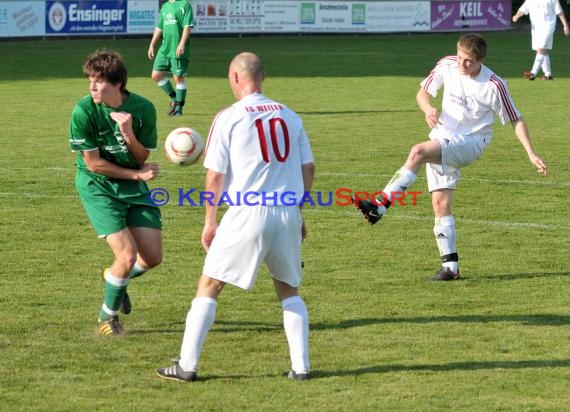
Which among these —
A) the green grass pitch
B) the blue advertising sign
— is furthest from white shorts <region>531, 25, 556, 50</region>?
the blue advertising sign

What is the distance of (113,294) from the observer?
26.8ft

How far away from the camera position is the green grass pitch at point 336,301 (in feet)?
22.9

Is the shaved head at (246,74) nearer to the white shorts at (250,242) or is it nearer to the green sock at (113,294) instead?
the white shorts at (250,242)

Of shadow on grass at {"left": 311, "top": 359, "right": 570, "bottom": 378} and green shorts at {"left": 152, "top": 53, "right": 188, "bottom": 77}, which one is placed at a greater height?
green shorts at {"left": 152, "top": 53, "right": 188, "bottom": 77}

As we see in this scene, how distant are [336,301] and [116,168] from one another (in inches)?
89.2

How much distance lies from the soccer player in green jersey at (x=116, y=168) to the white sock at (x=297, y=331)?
4.52 feet

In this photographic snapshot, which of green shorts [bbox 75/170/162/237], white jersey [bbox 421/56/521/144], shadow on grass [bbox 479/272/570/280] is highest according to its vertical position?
white jersey [bbox 421/56/521/144]

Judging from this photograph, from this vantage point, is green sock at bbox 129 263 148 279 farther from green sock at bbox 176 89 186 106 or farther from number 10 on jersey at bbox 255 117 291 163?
green sock at bbox 176 89 186 106

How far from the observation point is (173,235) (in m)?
11.9

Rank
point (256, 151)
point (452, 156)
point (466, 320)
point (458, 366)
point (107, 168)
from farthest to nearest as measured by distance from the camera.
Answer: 1. point (452, 156)
2. point (466, 320)
3. point (107, 168)
4. point (458, 366)
5. point (256, 151)

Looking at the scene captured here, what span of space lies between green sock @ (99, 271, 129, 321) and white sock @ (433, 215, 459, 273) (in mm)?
3133

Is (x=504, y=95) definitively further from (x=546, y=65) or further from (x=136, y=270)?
(x=546, y=65)

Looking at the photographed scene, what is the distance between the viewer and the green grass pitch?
22.9ft

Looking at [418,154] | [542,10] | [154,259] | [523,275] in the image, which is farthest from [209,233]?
[542,10]
